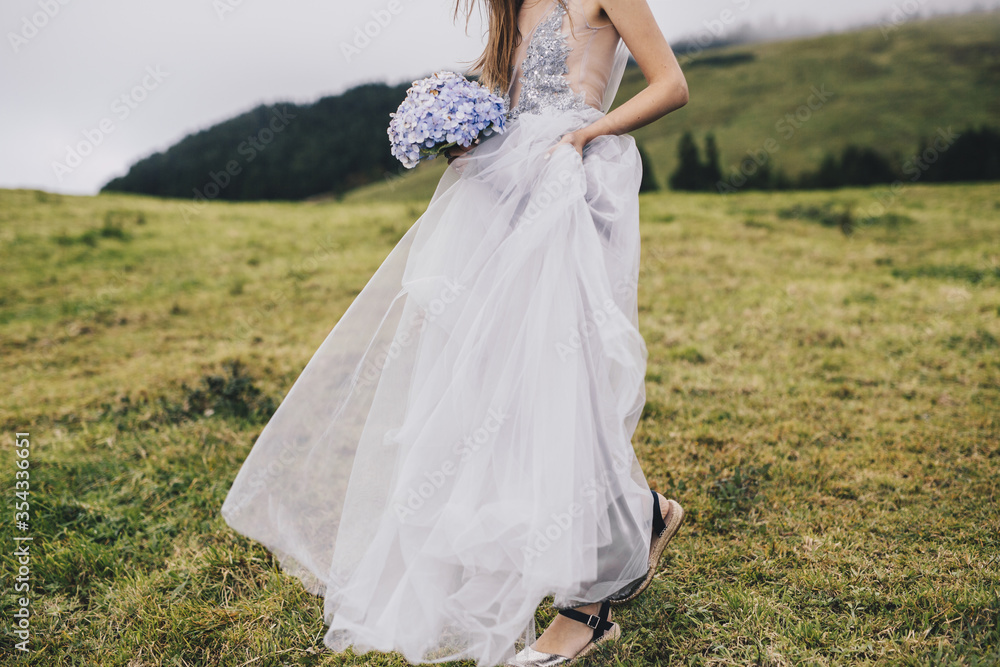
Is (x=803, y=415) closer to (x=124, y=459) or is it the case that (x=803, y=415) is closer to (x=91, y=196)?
(x=124, y=459)

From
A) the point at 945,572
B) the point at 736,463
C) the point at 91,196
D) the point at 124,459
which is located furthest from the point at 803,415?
the point at 91,196

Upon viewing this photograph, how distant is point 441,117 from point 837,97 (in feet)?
107

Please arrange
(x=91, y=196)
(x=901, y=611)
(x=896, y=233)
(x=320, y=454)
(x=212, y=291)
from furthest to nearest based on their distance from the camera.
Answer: (x=91, y=196)
(x=896, y=233)
(x=212, y=291)
(x=320, y=454)
(x=901, y=611)

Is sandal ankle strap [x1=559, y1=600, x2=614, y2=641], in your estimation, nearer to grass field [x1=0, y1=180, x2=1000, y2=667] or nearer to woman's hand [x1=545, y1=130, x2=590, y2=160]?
→ grass field [x1=0, y1=180, x2=1000, y2=667]

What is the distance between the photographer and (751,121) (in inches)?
1086

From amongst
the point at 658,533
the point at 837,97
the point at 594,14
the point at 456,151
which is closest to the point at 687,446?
the point at 658,533

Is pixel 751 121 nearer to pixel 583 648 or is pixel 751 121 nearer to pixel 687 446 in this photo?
pixel 687 446

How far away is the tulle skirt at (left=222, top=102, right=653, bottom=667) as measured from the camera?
194cm

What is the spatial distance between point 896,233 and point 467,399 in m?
10.7

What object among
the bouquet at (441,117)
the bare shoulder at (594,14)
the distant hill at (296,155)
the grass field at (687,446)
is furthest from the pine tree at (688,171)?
the bouquet at (441,117)

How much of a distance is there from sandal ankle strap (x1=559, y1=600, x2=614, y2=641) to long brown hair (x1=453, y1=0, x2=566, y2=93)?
210 cm

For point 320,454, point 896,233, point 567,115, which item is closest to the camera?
point 567,115

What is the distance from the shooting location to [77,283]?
823 cm

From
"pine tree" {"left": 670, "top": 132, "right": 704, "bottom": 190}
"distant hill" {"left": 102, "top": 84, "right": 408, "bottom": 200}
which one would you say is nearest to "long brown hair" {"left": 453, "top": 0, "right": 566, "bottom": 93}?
"pine tree" {"left": 670, "top": 132, "right": 704, "bottom": 190}
